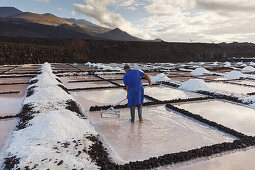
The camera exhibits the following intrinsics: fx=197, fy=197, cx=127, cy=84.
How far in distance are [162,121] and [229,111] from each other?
1773 mm

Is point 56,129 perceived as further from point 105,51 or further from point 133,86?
point 105,51

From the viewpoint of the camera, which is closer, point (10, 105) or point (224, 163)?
point (224, 163)

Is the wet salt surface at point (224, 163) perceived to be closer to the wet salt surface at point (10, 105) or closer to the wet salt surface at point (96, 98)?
the wet salt surface at point (96, 98)

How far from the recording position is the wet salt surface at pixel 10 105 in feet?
13.2

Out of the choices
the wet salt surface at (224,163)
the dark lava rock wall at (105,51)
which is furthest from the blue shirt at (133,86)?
the dark lava rock wall at (105,51)

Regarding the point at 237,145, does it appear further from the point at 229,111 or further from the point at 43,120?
the point at 43,120

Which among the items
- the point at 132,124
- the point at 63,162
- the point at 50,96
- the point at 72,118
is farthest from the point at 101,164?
the point at 50,96

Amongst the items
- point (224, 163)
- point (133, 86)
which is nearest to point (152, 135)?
point (133, 86)

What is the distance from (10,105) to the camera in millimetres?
4508

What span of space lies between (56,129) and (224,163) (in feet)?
7.00

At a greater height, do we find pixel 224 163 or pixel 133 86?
A: pixel 133 86

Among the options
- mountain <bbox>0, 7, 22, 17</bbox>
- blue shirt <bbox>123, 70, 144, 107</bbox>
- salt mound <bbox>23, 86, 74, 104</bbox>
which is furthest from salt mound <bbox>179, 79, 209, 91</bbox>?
mountain <bbox>0, 7, 22, 17</bbox>

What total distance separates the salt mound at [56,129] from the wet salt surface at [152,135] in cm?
39

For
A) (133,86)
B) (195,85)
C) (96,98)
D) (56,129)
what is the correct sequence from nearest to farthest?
(56,129), (133,86), (96,98), (195,85)
